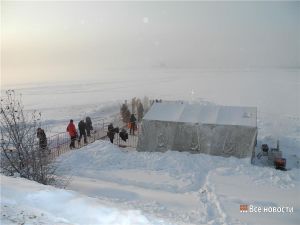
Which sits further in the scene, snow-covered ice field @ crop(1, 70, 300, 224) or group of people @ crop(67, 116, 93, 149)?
group of people @ crop(67, 116, 93, 149)

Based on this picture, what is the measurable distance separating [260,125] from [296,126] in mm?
3228

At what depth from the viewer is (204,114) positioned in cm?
1769

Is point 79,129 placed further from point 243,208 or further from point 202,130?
point 243,208

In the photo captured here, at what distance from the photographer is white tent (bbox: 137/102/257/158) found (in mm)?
16281

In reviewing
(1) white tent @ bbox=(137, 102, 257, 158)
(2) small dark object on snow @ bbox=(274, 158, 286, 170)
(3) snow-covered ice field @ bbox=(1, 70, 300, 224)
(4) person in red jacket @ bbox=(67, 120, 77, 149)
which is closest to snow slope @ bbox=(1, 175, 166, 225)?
(3) snow-covered ice field @ bbox=(1, 70, 300, 224)

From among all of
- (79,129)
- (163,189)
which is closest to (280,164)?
(163,189)

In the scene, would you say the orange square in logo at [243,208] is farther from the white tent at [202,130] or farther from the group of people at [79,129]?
the group of people at [79,129]

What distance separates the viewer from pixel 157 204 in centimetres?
1016

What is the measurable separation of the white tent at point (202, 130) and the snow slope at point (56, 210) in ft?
35.1

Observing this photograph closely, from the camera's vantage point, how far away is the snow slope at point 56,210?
5.74 meters

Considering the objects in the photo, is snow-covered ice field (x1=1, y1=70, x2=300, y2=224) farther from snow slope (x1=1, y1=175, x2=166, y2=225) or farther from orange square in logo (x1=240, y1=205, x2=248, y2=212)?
orange square in logo (x1=240, y1=205, x2=248, y2=212)

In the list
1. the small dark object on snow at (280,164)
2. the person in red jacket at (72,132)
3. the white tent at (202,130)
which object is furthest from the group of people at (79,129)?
the small dark object on snow at (280,164)

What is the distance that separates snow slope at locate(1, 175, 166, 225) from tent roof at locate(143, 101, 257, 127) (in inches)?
437

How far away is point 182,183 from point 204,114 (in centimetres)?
595
